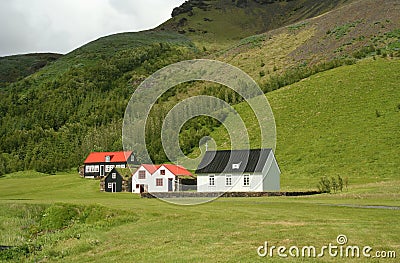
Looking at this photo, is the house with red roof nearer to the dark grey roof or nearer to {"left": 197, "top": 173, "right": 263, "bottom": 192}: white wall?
the dark grey roof

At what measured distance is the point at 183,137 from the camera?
343ft

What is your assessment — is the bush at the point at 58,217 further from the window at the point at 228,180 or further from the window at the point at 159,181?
the window at the point at 159,181

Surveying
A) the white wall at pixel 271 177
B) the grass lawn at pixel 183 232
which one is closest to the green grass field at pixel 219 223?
the grass lawn at pixel 183 232

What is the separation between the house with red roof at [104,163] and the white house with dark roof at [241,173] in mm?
39076

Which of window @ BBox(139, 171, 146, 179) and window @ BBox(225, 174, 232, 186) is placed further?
window @ BBox(139, 171, 146, 179)

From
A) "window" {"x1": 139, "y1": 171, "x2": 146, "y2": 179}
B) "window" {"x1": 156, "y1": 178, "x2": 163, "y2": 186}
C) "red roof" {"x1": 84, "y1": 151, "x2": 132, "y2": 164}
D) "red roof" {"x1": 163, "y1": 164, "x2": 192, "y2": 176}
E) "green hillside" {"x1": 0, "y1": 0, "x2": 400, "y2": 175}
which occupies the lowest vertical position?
"window" {"x1": 156, "y1": 178, "x2": 163, "y2": 186}

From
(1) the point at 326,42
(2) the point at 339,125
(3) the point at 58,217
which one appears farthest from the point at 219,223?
(1) the point at 326,42

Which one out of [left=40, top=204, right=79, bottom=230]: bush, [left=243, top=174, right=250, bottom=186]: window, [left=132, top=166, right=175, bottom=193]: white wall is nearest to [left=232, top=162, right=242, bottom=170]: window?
[left=243, top=174, right=250, bottom=186]: window

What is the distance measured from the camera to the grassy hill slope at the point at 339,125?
6838 cm

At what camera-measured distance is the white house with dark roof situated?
60.6 meters

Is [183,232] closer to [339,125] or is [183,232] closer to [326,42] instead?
[339,125]

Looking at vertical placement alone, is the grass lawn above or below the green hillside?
below

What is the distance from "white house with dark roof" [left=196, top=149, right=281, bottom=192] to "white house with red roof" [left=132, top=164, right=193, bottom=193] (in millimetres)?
8792

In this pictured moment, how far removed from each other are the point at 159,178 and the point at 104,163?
31666 millimetres
